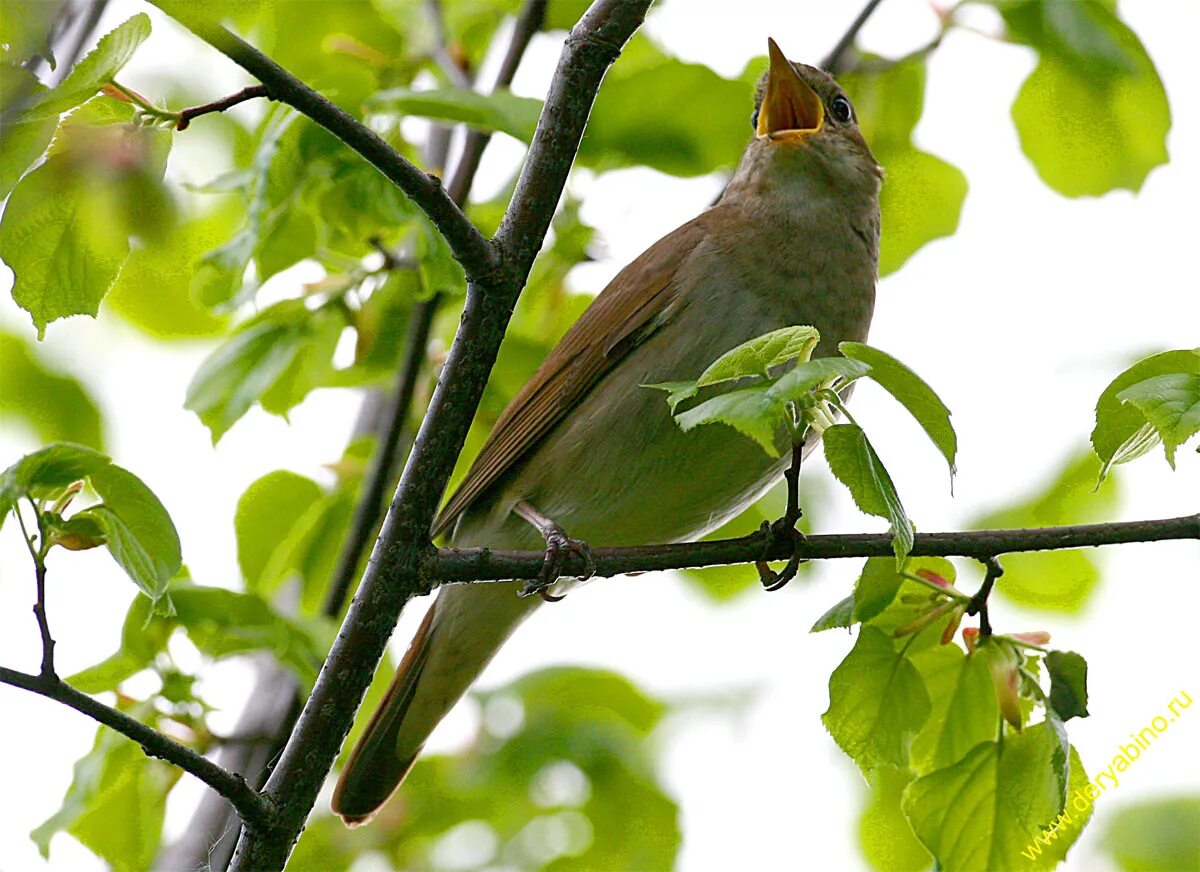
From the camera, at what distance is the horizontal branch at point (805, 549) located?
2600mm

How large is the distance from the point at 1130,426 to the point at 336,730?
1.64 metres

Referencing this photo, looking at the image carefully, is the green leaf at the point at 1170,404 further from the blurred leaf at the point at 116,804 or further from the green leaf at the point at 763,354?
the blurred leaf at the point at 116,804

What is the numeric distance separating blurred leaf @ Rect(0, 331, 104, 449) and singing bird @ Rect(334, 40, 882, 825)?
4.35 feet

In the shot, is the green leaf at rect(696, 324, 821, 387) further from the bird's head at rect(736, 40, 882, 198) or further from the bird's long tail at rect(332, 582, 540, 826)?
the bird's head at rect(736, 40, 882, 198)

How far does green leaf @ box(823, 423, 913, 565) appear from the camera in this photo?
2.13 m

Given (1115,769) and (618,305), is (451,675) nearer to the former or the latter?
(618,305)

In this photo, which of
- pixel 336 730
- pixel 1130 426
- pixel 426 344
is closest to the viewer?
pixel 1130 426

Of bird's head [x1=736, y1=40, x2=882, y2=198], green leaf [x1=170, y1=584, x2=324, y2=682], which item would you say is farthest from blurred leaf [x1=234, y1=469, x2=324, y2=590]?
bird's head [x1=736, y1=40, x2=882, y2=198]

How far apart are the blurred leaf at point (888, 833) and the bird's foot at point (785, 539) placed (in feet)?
1.81

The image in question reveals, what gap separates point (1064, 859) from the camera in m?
2.85

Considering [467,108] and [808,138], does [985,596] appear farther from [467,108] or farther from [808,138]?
[808,138]

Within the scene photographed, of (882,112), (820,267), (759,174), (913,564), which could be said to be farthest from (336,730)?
(882,112)

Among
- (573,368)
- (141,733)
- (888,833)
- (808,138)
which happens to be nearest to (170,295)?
(573,368)

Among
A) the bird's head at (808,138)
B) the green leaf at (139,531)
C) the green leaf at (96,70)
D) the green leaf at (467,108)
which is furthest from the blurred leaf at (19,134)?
the bird's head at (808,138)
